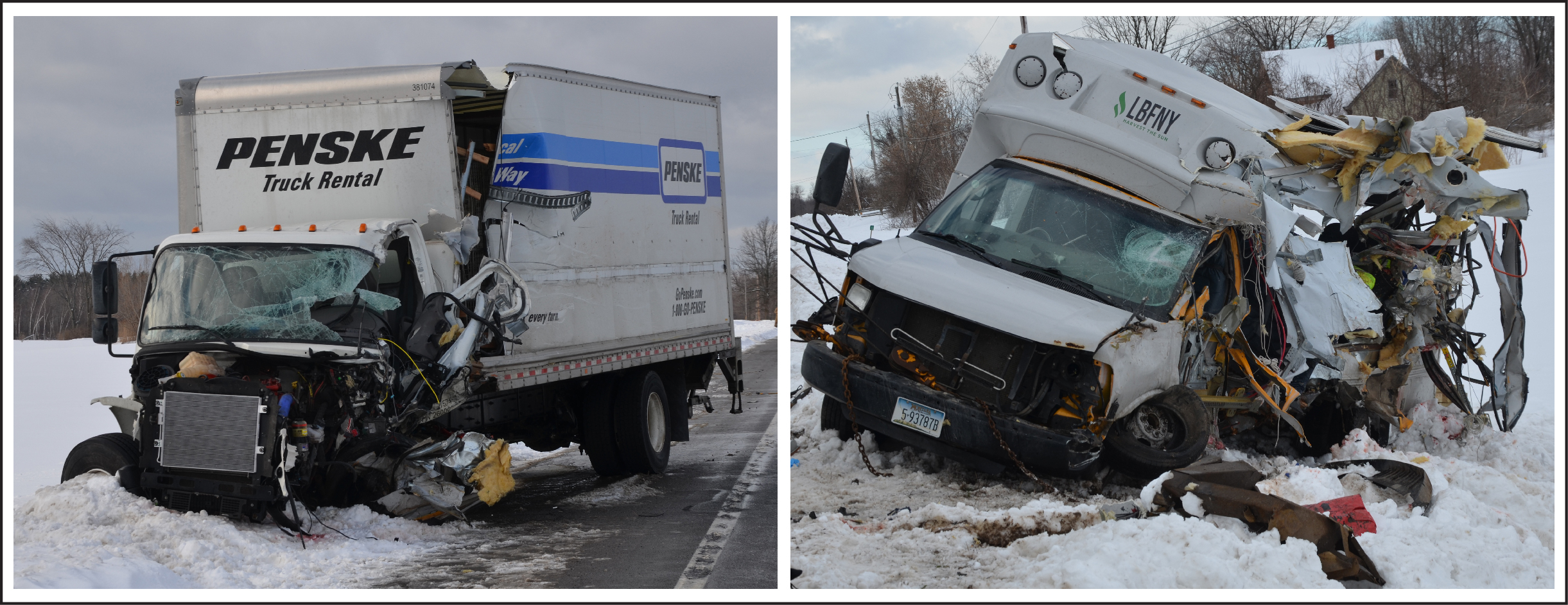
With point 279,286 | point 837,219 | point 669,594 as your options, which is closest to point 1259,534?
point 669,594

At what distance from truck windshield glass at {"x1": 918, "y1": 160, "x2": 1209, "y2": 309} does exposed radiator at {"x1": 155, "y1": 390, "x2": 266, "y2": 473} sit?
4.58 meters

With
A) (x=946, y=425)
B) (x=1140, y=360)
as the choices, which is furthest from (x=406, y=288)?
(x=1140, y=360)

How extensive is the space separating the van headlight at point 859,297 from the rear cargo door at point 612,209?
115 inches

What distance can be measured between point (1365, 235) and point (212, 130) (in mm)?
9416

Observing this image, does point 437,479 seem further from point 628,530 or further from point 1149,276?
point 1149,276

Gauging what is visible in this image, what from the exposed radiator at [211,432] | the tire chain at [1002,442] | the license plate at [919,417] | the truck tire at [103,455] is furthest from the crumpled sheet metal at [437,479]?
the tire chain at [1002,442]

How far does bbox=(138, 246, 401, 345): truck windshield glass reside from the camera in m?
7.33

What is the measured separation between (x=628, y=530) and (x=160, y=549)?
2908 mm

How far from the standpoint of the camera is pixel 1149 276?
7.26 metres

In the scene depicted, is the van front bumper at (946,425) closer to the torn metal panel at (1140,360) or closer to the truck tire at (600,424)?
the torn metal panel at (1140,360)

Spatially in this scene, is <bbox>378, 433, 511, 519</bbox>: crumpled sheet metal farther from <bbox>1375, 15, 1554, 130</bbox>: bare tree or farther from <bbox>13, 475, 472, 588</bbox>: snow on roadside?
<bbox>1375, 15, 1554, 130</bbox>: bare tree

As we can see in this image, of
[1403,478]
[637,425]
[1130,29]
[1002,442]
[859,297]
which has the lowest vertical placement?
[637,425]

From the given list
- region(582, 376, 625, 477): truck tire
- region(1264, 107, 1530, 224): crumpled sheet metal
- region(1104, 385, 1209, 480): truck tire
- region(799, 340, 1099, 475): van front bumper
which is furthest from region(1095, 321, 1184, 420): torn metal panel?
region(582, 376, 625, 477): truck tire

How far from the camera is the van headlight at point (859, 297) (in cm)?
733
